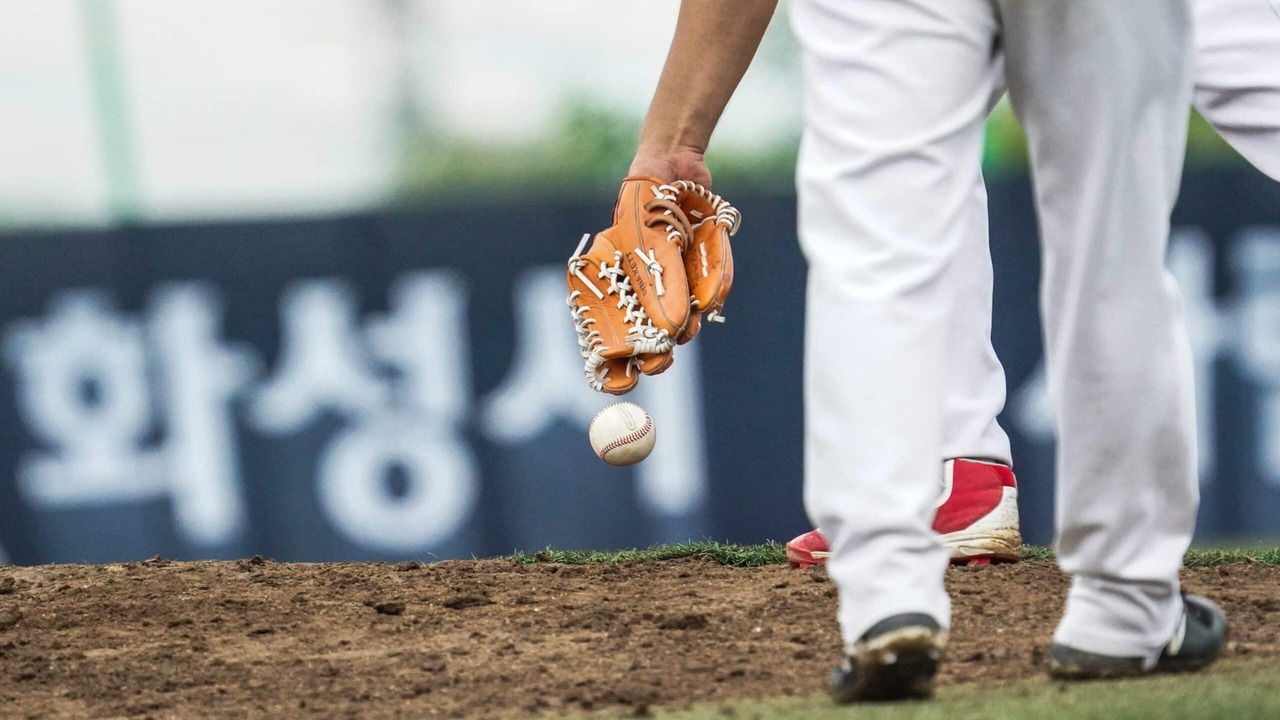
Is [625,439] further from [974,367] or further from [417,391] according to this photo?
[417,391]

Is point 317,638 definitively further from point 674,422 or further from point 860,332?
point 674,422

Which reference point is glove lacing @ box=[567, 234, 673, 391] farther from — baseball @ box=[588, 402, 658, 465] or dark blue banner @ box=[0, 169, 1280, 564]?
dark blue banner @ box=[0, 169, 1280, 564]

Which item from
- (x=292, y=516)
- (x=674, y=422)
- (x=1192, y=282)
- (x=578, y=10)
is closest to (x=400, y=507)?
(x=292, y=516)

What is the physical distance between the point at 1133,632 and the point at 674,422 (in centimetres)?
272

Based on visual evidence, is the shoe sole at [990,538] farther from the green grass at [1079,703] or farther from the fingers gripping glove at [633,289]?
the green grass at [1079,703]

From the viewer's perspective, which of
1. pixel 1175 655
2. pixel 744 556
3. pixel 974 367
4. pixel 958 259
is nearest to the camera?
pixel 958 259

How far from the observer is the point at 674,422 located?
4.59m

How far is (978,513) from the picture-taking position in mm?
3146

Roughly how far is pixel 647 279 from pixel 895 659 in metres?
1.19

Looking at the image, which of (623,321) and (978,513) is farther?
(978,513)

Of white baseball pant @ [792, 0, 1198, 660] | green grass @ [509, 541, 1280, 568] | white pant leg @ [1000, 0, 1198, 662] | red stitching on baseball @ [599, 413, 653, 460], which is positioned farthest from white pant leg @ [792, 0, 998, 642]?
green grass @ [509, 541, 1280, 568]

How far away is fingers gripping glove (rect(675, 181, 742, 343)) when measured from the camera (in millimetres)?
2789

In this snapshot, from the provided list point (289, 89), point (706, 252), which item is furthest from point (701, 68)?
point (289, 89)

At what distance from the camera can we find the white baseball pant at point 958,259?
1.71m
